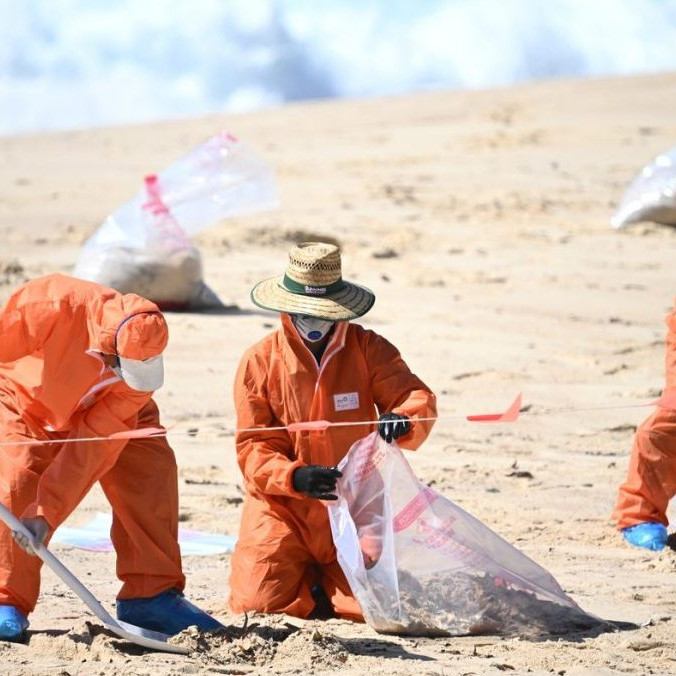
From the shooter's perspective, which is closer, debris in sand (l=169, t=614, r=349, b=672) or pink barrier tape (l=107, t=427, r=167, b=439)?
debris in sand (l=169, t=614, r=349, b=672)

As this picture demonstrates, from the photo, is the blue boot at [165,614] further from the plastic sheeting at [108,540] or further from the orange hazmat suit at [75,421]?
the plastic sheeting at [108,540]

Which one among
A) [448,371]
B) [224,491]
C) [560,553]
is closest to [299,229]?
[448,371]

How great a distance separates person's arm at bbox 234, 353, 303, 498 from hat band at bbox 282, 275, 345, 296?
0.74 feet

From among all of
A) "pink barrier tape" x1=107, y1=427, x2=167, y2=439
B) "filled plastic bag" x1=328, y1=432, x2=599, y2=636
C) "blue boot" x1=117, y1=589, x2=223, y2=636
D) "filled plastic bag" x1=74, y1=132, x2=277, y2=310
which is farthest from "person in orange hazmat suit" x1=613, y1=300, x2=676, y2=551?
"filled plastic bag" x1=74, y1=132, x2=277, y2=310

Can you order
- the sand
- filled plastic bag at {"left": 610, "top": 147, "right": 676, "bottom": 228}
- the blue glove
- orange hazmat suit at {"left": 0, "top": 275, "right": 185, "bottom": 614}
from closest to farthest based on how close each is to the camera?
orange hazmat suit at {"left": 0, "top": 275, "right": 185, "bottom": 614}
the sand
the blue glove
filled plastic bag at {"left": 610, "top": 147, "right": 676, "bottom": 228}

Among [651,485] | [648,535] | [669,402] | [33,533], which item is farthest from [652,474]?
[33,533]

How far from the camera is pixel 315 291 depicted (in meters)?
4.45

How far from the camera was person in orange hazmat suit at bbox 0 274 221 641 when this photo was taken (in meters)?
4.04

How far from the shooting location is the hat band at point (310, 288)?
445cm

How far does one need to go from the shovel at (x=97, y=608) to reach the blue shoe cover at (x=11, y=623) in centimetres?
20

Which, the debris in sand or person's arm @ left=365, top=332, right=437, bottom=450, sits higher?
person's arm @ left=365, top=332, right=437, bottom=450

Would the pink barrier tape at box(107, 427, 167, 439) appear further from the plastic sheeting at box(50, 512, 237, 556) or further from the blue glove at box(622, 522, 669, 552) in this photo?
the blue glove at box(622, 522, 669, 552)

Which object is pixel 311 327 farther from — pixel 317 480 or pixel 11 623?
pixel 11 623

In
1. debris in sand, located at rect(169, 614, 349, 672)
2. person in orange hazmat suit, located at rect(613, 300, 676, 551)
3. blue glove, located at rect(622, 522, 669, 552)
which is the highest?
person in orange hazmat suit, located at rect(613, 300, 676, 551)
